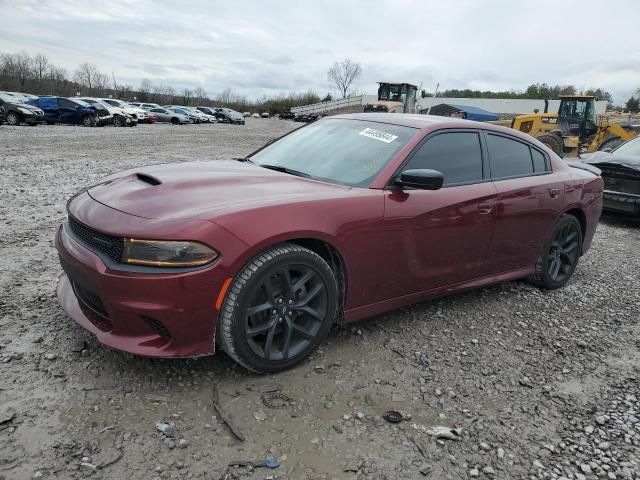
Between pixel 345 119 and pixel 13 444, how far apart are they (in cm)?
302

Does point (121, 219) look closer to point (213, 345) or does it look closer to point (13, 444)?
point (213, 345)

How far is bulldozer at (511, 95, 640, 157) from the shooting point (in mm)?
17344

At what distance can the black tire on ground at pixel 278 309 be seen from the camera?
8.47 feet

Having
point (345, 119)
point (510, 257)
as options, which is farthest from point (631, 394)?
point (345, 119)

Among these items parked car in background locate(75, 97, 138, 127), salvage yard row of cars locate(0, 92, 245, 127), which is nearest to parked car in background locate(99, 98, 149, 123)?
salvage yard row of cars locate(0, 92, 245, 127)

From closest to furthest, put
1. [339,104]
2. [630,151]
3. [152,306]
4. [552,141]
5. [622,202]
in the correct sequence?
[152,306]
[622,202]
[630,151]
[552,141]
[339,104]

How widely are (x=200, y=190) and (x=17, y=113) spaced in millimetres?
23649

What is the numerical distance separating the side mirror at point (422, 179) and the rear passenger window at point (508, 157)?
1000mm

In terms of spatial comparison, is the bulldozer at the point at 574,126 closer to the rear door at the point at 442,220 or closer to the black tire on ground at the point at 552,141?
the black tire on ground at the point at 552,141

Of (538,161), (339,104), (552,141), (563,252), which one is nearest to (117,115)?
(339,104)

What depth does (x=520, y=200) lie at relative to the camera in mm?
3982

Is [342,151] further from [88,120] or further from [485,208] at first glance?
[88,120]

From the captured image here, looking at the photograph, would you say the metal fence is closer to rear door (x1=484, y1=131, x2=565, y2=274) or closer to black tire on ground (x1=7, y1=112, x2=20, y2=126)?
black tire on ground (x1=7, y1=112, x2=20, y2=126)

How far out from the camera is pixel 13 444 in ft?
7.04
